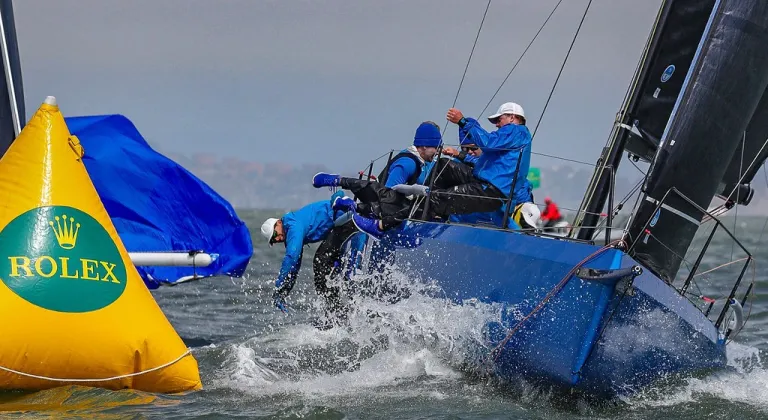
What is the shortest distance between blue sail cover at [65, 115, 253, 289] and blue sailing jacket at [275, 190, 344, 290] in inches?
27.2

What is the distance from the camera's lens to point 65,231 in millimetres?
5801

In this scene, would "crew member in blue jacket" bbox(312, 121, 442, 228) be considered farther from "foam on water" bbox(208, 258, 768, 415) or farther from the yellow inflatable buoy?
the yellow inflatable buoy

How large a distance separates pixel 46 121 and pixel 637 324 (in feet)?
11.6

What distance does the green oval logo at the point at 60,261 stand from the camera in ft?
18.3

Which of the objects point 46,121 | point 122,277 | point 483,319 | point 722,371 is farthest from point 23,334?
point 722,371

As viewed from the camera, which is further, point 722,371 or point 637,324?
point 722,371

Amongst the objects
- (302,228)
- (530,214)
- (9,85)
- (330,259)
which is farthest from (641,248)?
(9,85)

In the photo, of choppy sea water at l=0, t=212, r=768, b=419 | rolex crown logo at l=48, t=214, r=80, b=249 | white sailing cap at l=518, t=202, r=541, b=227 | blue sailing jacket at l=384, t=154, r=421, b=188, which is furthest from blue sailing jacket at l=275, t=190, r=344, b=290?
rolex crown logo at l=48, t=214, r=80, b=249

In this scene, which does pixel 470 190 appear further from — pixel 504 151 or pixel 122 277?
pixel 122 277

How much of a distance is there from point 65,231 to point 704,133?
3.89 m

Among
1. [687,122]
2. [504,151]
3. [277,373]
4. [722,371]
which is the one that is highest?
[687,122]

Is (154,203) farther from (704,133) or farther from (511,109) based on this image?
(704,133)

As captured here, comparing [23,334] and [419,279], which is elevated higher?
[419,279]

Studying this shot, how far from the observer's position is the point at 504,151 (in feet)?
23.2
